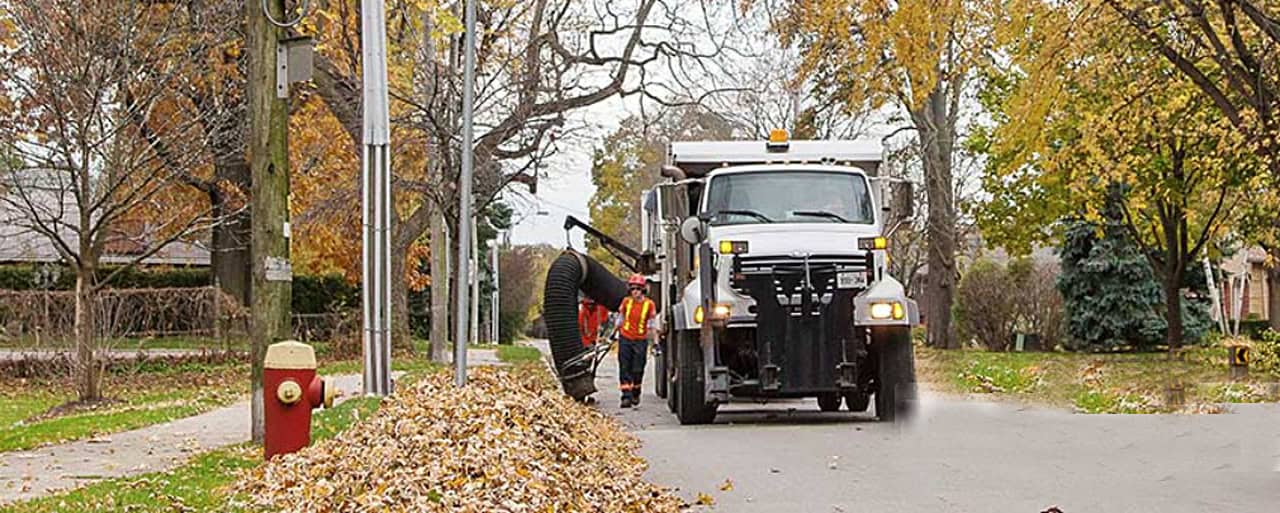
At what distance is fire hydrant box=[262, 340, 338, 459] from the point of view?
11.1 m

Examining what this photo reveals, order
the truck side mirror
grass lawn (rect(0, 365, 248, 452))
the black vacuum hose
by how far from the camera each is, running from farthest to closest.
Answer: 1. the black vacuum hose
2. the truck side mirror
3. grass lawn (rect(0, 365, 248, 452))

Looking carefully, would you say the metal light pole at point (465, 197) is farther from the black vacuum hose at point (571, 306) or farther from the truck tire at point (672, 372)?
the truck tire at point (672, 372)

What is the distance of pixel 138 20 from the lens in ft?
74.4

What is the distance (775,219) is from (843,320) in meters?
1.42

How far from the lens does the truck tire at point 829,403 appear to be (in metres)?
18.0

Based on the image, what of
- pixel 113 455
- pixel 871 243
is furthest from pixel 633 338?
pixel 113 455

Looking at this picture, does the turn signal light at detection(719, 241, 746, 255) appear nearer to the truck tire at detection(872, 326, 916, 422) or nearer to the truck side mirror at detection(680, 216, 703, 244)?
the truck side mirror at detection(680, 216, 703, 244)

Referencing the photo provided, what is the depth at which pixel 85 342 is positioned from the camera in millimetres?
21125

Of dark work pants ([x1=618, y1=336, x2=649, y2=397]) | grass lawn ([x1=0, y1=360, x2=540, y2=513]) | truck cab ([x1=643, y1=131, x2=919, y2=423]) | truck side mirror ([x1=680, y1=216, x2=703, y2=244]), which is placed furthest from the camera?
dark work pants ([x1=618, y1=336, x2=649, y2=397])

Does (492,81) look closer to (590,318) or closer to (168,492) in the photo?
(590,318)

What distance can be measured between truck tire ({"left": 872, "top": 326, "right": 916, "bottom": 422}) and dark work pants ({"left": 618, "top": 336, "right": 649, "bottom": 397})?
4.57m

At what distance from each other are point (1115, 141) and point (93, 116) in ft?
54.5

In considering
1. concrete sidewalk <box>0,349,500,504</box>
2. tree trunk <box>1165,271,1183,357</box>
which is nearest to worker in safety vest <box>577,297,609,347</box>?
concrete sidewalk <box>0,349,500,504</box>

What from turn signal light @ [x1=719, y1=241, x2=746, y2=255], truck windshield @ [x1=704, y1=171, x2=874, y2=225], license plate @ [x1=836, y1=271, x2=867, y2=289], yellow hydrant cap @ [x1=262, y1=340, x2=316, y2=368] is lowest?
yellow hydrant cap @ [x1=262, y1=340, x2=316, y2=368]
